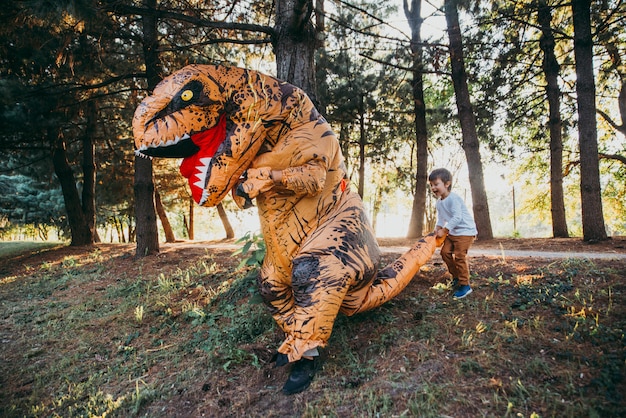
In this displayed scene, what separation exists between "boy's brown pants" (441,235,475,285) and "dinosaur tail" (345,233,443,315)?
0.53 meters

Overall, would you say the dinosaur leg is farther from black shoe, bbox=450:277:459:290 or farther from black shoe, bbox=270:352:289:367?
black shoe, bbox=450:277:459:290

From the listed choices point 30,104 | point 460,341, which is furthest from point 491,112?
point 30,104

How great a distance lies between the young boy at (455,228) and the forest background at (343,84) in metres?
1.60

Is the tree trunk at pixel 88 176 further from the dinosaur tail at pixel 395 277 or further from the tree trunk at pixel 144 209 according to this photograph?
the dinosaur tail at pixel 395 277


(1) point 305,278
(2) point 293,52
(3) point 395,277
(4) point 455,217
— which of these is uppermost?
(2) point 293,52

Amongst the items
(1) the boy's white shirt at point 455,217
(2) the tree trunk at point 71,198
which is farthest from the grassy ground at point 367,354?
(2) the tree trunk at point 71,198

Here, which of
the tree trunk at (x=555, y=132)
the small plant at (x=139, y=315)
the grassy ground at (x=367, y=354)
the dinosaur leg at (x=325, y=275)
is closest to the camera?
the grassy ground at (x=367, y=354)

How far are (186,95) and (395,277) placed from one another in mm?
1977

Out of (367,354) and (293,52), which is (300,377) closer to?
(367,354)

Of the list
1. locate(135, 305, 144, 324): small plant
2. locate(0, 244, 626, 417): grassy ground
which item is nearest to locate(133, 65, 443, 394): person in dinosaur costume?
locate(0, 244, 626, 417): grassy ground

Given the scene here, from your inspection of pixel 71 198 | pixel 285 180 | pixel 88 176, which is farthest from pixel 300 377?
pixel 88 176

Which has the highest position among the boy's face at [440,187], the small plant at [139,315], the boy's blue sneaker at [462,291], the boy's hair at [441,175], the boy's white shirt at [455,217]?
the boy's hair at [441,175]

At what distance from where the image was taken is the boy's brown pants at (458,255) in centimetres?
352

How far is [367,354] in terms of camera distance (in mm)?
2637
